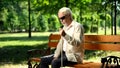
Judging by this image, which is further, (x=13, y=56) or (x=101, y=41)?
(x=13, y=56)

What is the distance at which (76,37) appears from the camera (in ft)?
22.6

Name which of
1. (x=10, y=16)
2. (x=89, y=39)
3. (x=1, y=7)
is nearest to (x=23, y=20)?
(x=10, y=16)

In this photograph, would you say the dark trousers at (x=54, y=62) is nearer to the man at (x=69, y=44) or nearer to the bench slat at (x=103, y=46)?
the man at (x=69, y=44)

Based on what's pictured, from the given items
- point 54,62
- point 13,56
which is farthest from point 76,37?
point 13,56

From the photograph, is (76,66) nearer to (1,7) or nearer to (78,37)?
(78,37)

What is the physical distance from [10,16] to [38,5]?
149 ft

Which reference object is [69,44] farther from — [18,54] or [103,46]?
[18,54]

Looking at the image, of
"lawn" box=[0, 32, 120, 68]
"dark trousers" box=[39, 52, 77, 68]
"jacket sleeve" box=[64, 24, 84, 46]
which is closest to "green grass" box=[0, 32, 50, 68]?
"lawn" box=[0, 32, 120, 68]

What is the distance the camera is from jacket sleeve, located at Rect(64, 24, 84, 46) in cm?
668

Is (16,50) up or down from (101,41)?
down

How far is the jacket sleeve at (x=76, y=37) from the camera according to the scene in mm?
6684

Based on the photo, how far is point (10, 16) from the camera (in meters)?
73.3

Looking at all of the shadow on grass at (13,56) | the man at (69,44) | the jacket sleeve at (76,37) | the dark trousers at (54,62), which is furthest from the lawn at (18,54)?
the jacket sleeve at (76,37)

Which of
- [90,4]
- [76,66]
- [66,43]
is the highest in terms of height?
[90,4]
